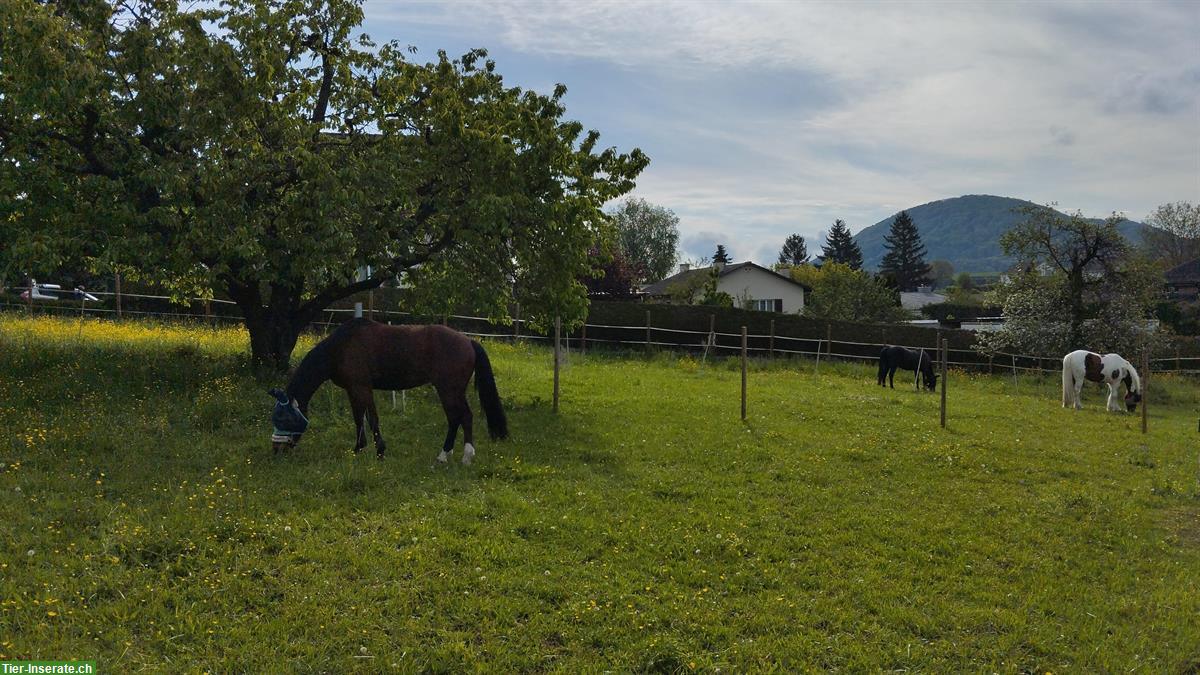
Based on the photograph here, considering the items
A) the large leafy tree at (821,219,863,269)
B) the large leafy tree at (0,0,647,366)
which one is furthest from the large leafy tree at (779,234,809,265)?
the large leafy tree at (0,0,647,366)

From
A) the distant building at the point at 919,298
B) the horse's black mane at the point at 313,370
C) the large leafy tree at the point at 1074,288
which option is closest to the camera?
the horse's black mane at the point at 313,370

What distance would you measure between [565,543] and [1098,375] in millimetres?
19885

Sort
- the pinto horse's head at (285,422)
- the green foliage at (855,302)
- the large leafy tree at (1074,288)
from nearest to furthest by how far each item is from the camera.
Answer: the pinto horse's head at (285,422)
the large leafy tree at (1074,288)
the green foliage at (855,302)

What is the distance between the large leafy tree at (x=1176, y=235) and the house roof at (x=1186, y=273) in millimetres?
12303

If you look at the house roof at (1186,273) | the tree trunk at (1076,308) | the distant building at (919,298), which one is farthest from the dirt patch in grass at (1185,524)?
the distant building at (919,298)

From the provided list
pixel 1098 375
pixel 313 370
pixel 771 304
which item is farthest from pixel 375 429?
pixel 771 304

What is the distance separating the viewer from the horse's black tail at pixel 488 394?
1091 centimetres

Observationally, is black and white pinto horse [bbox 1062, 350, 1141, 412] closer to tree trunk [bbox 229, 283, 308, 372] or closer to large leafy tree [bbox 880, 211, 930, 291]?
tree trunk [bbox 229, 283, 308, 372]

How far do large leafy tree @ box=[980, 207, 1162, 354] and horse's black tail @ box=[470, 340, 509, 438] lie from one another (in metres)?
24.7

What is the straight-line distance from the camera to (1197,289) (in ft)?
174

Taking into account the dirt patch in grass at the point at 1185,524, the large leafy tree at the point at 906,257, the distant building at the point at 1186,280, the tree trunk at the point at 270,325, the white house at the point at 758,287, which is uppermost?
the large leafy tree at the point at 906,257

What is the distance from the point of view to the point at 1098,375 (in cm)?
2094

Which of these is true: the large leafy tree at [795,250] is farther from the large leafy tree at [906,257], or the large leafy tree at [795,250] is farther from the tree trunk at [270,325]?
the tree trunk at [270,325]

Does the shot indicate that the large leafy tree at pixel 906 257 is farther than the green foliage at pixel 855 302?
Yes
